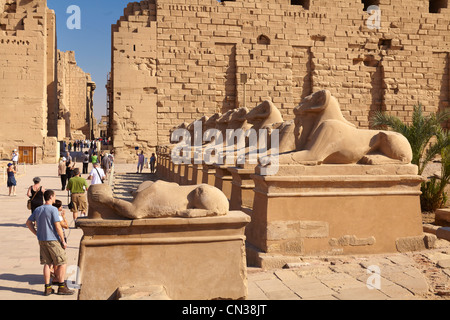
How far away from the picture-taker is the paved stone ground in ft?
12.1

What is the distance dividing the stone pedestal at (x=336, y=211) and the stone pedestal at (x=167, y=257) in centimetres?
136

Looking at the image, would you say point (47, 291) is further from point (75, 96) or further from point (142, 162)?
point (75, 96)

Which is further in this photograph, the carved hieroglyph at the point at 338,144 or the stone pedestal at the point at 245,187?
the stone pedestal at the point at 245,187

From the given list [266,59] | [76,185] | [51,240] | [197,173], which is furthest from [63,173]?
[266,59]

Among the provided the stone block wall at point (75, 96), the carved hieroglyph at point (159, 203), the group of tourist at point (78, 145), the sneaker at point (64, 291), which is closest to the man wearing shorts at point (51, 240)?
the sneaker at point (64, 291)

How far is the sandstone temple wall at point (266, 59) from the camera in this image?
17953 mm

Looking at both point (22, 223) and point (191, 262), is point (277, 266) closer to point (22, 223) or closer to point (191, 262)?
point (191, 262)

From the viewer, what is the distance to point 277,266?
4539 millimetres

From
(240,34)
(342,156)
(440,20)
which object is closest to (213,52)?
(240,34)

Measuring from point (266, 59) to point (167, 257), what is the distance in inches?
647

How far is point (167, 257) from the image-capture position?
322 cm

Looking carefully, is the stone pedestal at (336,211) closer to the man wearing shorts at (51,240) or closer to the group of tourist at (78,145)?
the man wearing shorts at (51,240)

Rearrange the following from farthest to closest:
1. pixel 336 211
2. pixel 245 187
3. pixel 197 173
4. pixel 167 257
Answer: pixel 197 173, pixel 245 187, pixel 336 211, pixel 167 257

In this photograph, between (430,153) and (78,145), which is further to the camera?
(78,145)
